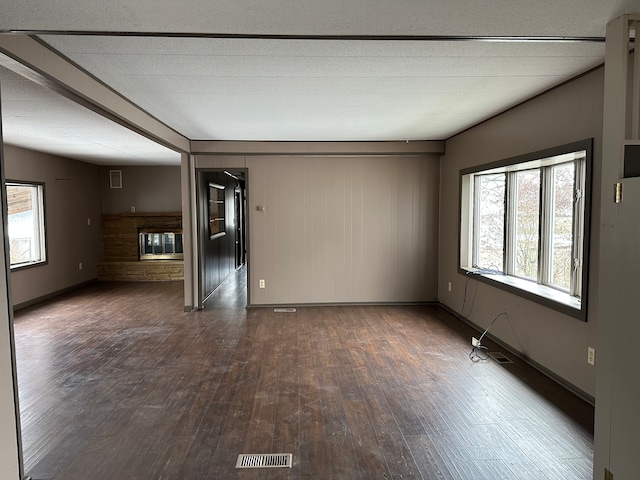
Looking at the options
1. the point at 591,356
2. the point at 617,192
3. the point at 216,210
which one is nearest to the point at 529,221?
the point at 591,356

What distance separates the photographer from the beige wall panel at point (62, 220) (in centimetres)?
590

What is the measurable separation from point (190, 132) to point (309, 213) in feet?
6.31

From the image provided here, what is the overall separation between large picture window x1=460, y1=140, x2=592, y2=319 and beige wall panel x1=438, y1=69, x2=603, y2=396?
0.09 meters

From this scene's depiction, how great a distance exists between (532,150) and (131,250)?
751cm

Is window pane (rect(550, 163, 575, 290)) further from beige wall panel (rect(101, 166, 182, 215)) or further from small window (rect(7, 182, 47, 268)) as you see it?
beige wall panel (rect(101, 166, 182, 215))

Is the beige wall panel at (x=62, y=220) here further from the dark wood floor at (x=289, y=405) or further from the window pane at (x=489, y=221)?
the window pane at (x=489, y=221)

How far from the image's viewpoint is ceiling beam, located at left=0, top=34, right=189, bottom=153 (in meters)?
2.05

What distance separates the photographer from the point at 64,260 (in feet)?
23.0

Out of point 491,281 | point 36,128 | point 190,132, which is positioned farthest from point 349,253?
point 36,128

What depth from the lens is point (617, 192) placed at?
5.84 feet

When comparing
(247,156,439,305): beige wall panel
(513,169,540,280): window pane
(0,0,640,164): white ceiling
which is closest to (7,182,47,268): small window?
(0,0,640,164): white ceiling

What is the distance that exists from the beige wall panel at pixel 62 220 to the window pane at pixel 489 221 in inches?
250

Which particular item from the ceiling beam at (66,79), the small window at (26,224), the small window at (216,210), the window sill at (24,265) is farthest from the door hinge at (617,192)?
the small window at (26,224)

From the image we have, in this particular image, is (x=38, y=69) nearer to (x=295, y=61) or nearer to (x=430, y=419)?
(x=295, y=61)
